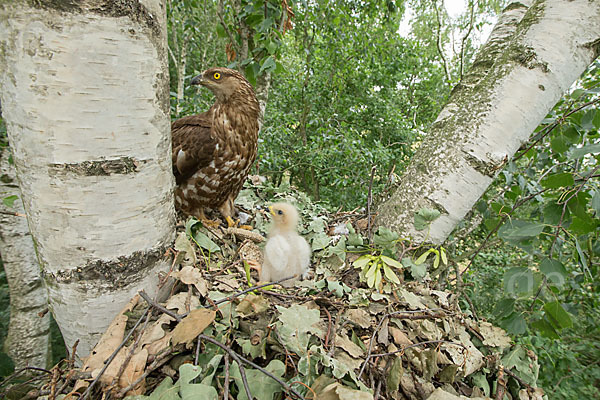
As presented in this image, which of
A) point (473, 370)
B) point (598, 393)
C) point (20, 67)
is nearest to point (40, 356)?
point (20, 67)

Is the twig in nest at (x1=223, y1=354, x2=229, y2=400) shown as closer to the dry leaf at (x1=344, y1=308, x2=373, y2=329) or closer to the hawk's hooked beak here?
the dry leaf at (x1=344, y1=308, x2=373, y2=329)

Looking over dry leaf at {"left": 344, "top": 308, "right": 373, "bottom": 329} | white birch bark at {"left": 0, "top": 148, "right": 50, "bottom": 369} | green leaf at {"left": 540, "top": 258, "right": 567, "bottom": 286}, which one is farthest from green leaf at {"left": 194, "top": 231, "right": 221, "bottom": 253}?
white birch bark at {"left": 0, "top": 148, "right": 50, "bottom": 369}

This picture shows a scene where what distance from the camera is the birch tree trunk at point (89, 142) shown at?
0.79 m

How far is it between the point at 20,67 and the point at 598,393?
5.87 metres

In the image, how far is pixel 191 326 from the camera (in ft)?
3.02

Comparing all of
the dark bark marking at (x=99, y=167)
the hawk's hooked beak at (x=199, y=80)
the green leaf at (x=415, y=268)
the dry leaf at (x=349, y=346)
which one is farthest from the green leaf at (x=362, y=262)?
the hawk's hooked beak at (x=199, y=80)

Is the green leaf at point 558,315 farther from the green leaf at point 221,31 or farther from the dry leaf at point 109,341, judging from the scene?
the green leaf at point 221,31

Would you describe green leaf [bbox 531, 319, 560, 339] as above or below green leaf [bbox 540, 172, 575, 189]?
below

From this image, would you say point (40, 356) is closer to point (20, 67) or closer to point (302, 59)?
point (20, 67)

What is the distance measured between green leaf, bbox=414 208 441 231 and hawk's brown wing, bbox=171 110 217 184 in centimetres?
152

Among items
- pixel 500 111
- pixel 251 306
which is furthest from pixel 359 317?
pixel 500 111

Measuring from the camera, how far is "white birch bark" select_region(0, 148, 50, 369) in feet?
8.31

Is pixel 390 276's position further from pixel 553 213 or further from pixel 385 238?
pixel 553 213

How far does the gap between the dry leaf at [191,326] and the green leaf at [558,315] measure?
1411mm
